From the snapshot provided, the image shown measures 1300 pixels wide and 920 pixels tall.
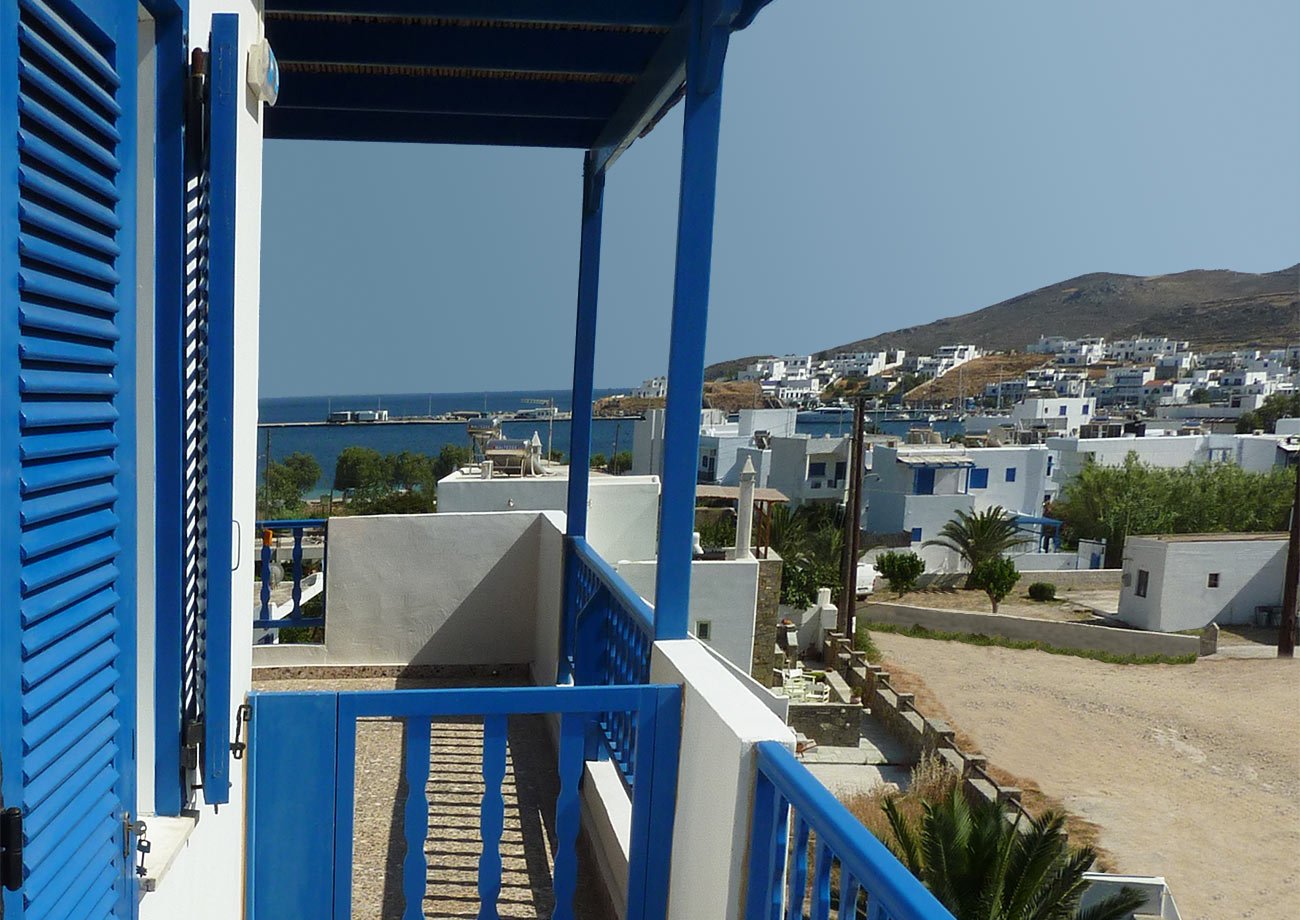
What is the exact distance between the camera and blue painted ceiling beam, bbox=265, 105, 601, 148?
12.7 ft

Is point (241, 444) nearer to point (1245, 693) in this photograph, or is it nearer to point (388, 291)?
point (1245, 693)

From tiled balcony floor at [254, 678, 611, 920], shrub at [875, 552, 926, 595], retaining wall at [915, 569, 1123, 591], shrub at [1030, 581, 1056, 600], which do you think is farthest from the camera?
retaining wall at [915, 569, 1123, 591]

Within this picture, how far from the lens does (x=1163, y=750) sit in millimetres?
18641

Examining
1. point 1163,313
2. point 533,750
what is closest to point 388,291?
point 1163,313

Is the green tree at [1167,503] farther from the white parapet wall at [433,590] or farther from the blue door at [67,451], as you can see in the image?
the blue door at [67,451]

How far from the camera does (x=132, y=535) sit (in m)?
1.36

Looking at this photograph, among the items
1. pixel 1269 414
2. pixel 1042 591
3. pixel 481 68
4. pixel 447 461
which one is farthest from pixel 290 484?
pixel 1269 414

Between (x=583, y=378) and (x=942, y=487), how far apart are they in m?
31.9

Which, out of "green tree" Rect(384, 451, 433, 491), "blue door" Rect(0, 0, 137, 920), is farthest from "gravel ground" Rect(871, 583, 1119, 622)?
"green tree" Rect(384, 451, 433, 491)

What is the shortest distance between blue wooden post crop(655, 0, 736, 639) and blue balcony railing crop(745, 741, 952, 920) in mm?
786

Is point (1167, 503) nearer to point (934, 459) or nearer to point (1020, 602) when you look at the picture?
point (934, 459)

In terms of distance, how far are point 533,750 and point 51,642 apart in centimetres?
306

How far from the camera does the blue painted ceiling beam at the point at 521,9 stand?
2.55 metres

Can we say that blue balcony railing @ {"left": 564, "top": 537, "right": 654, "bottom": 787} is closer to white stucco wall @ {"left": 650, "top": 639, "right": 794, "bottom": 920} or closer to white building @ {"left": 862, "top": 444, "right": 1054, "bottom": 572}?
white stucco wall @ {"left": 650, "top": 639, "right": 794, "bottom": 920}
